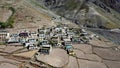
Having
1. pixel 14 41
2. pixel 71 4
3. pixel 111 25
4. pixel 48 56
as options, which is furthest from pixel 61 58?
pixel 71 4

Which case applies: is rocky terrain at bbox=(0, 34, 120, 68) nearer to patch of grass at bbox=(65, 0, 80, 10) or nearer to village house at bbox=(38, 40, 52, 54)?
village house at bbox=(38, 40, 52, 54)

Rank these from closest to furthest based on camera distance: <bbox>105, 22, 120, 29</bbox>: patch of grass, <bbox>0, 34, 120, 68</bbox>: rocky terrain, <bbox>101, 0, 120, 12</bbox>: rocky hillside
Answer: <bbox>0, 34, 120, 68</bbox>: rocky terrain
<bbox>105, 22, 120, 29</bbox>: patch of grass
<bbox>101, 0, 120, 12</bbox>: rocky hillside

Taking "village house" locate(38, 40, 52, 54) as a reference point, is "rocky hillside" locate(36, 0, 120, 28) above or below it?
above

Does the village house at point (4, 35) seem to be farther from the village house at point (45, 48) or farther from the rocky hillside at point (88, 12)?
the rocky hillside at point (88, 12)

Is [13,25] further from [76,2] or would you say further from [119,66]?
[76,2]

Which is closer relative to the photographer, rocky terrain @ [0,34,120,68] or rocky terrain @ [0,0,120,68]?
rocky terrain @ [0,34,120,68]

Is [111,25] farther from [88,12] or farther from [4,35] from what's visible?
[4,35]

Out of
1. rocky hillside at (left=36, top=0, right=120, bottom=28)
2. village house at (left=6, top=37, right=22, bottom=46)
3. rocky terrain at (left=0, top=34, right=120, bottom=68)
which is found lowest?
rocky terrain at (left=0, top=34, right=120, bottom=68)

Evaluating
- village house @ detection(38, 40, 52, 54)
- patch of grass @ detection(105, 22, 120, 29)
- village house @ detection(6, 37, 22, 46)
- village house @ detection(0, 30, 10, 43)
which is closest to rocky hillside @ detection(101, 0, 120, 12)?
patch of grass @ detection(105, 22, 120, 29)

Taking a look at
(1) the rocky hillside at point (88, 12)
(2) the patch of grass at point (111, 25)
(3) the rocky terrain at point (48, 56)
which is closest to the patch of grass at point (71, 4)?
(1) the rocky hillside at point (88, 12)

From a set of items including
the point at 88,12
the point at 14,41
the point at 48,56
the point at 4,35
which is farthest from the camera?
the point at 88,12
